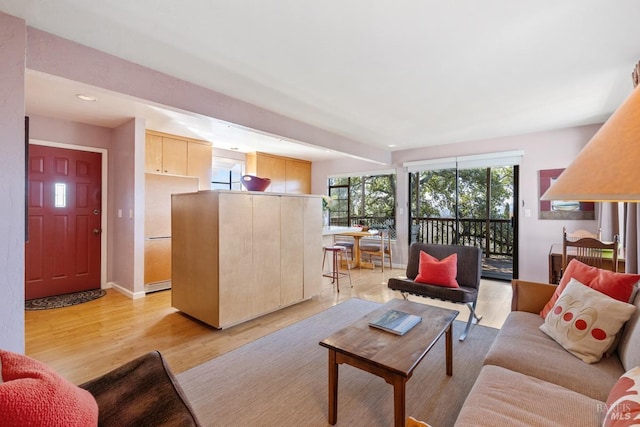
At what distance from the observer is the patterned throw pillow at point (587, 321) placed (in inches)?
60.9

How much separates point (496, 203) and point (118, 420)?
18.5 feet

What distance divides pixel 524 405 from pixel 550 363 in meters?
0.46

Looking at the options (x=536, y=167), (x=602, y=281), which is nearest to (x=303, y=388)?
(x=602, y=281)

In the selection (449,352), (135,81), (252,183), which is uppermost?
(135,81)

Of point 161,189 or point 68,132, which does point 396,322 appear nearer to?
point 161,189

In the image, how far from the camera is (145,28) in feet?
6.48

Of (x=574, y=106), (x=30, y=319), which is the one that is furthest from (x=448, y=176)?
(x=30, y=319)

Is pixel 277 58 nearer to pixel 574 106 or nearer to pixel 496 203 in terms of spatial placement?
pixel 574 106

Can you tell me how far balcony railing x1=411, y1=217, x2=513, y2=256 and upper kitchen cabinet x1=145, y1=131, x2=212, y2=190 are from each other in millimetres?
4022

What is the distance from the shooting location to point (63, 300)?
12.3ft

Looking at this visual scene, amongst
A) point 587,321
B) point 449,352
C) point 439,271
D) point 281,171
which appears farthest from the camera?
point 281,171

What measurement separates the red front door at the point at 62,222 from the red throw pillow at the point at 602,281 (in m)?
5.34

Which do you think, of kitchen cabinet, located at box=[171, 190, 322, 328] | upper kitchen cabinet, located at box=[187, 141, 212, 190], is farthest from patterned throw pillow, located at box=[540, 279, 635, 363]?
upper kitchen cabinet, located at box=[187, 141, 212, 190]

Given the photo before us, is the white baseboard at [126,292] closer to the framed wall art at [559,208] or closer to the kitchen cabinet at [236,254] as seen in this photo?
the kitchen cabinet at [236,254]
